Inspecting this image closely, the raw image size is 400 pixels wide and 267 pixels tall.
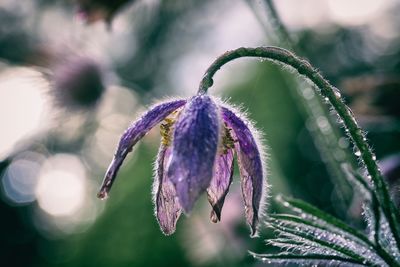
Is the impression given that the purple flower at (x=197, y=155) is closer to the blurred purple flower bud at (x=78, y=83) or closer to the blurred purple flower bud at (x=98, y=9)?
the blurred purple flower bud at (x=98, y=9)

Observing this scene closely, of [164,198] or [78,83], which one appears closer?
[164,198]

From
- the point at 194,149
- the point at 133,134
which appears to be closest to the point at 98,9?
the point at 133,134

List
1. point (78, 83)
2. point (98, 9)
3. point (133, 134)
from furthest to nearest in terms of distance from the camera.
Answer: point (78, 83)
point (98, 9)
point (133, 134)

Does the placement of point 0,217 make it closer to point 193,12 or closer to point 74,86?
point 193,12

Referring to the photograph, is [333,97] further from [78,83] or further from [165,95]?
[78,83]

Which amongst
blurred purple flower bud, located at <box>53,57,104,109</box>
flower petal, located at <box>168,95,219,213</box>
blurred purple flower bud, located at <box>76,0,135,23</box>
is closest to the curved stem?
flower petal, located at <box>168,95,219,213</box>

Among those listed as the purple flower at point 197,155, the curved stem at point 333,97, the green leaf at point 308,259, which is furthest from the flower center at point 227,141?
the green leaf at point 308,259

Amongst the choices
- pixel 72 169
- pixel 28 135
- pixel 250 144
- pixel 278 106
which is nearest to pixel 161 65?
pixel 72 169

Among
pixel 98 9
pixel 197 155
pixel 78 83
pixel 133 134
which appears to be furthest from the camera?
pixel 78 83
